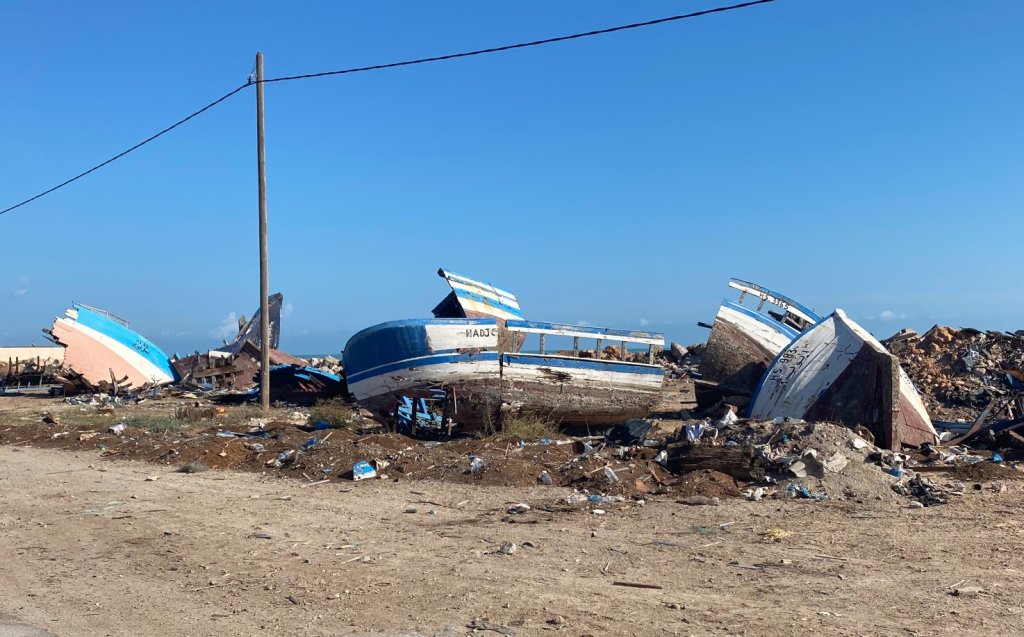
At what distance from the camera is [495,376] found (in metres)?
13.0

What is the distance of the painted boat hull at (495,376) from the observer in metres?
13.0

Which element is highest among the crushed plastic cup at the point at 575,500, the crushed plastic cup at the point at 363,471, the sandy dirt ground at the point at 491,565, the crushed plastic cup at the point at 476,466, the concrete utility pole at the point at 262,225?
the concrete utility pole at the point at 262,225

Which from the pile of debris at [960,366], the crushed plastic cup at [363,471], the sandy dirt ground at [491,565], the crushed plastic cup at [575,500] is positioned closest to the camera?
the sandy dirt ground at [491,565]

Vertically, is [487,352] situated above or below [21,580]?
above

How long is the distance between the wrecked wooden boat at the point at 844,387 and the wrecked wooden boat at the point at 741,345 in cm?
269

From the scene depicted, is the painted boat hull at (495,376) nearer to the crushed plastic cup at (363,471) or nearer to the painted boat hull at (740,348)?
the painted boat hull at (740,348)

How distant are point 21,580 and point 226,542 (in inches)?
58.5

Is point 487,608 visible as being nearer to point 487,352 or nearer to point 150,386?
point 487,352

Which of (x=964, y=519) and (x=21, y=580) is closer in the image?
(x=21, y=580)

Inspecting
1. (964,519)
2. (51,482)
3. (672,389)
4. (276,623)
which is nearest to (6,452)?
(51,482)

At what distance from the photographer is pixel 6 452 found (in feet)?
43.3

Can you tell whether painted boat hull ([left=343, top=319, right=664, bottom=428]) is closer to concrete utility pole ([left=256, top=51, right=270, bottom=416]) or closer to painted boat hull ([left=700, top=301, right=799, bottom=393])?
painted boat hull ([left=700, top=301, right=799, bottom=393])

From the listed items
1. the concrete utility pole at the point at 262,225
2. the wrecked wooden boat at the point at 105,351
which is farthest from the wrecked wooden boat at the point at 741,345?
the wrecked wooden boat at the point at 105,351

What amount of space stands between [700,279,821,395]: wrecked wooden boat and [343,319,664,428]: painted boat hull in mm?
2820
